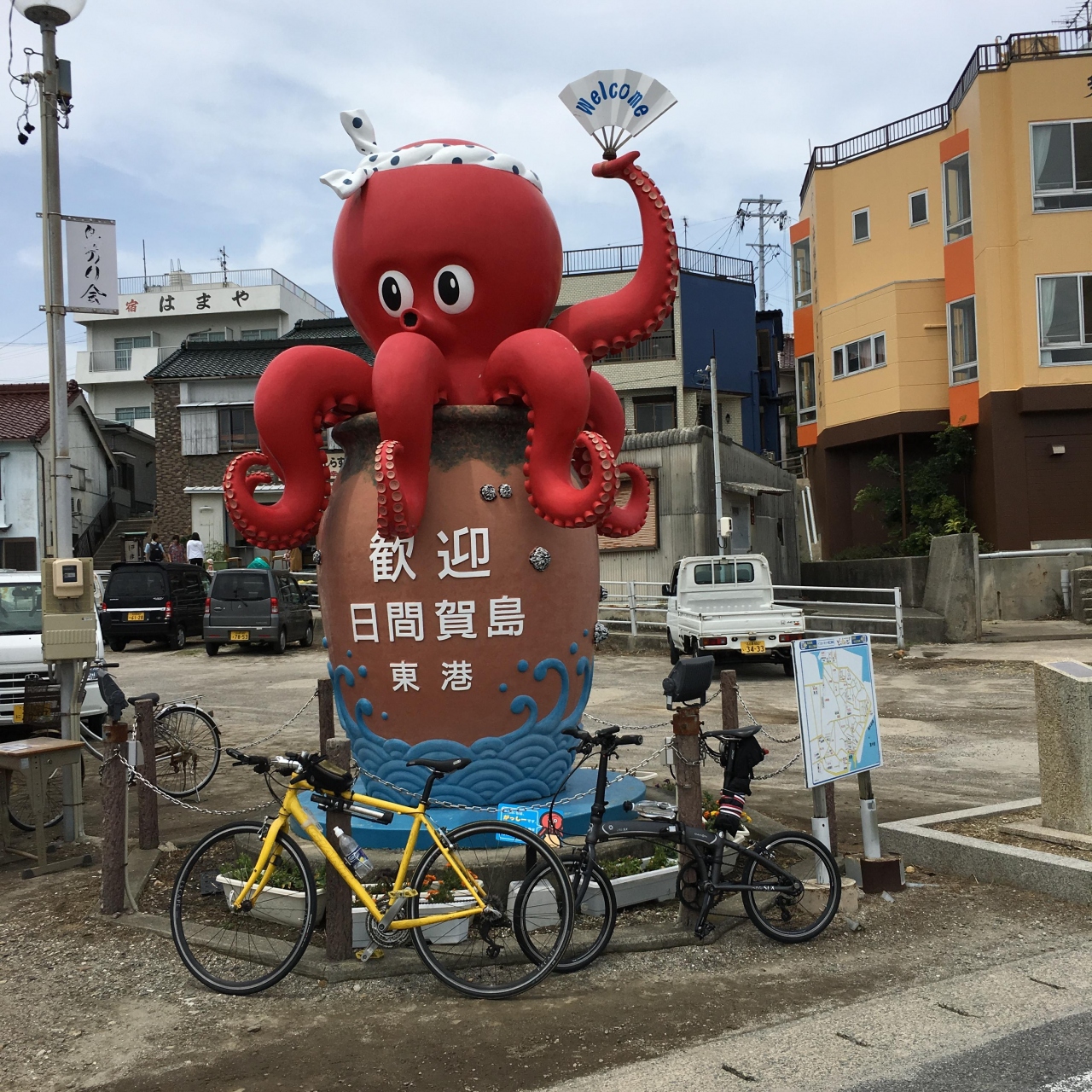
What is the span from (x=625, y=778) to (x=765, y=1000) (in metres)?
2.85

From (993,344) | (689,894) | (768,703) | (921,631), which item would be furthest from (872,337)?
(689,894)

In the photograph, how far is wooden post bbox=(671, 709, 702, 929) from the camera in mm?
5781

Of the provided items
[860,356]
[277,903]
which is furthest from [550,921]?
[860,356]

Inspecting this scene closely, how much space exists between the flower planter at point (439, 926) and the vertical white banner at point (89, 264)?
5.71m

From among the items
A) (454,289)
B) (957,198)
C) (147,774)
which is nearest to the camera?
(454,289)

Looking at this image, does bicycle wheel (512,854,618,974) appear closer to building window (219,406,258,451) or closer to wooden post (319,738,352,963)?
wooden post (319,738,352,963)

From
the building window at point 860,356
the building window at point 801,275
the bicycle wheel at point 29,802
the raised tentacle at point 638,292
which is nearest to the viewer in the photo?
the raised tentacle at point 638,292

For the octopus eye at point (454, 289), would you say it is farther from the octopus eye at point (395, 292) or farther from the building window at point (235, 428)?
the building window at point (235, 428)

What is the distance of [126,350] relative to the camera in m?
47.2

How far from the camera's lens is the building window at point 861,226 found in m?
28.3

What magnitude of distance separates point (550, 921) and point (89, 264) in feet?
21.5

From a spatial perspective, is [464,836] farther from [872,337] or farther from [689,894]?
[872,337]

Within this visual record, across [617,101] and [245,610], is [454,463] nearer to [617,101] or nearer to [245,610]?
[617,101]

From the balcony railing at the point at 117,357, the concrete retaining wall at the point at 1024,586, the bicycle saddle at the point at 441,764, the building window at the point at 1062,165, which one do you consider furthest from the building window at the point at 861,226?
the balcony railing at the point at 117,357
